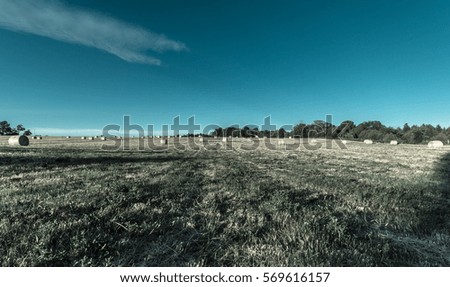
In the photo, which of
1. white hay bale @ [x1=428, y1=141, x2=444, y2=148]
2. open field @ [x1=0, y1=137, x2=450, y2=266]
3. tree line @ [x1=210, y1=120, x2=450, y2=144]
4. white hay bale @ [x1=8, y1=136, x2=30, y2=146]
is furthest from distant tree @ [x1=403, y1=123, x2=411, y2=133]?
white hay bale @ [x1=8, y1=136, x2=30, y2=146]

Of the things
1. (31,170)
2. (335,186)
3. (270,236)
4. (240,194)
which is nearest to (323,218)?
(270,236)

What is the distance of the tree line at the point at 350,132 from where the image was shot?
92.0 m

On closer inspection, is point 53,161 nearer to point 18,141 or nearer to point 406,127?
point 18,141

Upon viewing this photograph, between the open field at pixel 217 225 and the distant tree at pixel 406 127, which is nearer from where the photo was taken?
the open field at pixel 217 225

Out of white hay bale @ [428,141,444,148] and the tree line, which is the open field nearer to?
white hay bale @ [428,141,444,148]

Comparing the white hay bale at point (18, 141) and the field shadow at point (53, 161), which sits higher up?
the white hay bale at point (18, 141)

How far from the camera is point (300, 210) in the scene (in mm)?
5715

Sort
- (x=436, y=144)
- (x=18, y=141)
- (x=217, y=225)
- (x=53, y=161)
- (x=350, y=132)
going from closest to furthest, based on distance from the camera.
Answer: (x=217, y=225)
(x=53, y=161)
(x=18, y=141)
(x=436, y=144)
(x=350, y=132)

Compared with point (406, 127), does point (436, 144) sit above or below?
below

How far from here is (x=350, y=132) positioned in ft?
432

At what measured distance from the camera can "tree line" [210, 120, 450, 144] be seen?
3621 inches

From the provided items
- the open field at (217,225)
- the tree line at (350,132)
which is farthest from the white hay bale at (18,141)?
the tree line at (350,132)

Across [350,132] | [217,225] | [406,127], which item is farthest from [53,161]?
[406,127]

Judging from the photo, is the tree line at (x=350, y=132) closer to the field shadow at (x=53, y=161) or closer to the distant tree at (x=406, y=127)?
the distant tree at (x=406, y=127)
